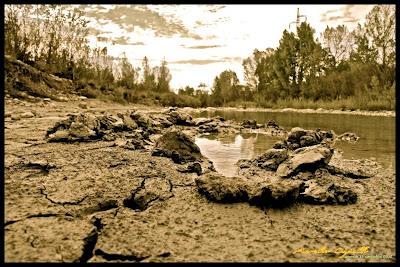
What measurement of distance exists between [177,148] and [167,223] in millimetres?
2198

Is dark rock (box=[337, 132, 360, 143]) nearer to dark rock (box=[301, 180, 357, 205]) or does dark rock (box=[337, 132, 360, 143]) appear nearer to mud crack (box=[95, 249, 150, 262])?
dark rock (box=[301, 180, 357, 205])

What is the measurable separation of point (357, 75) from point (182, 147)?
21033 mm

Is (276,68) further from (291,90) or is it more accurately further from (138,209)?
(138,209)

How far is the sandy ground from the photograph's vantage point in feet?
5.49

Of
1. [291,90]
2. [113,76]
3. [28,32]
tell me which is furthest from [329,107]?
[28,32]

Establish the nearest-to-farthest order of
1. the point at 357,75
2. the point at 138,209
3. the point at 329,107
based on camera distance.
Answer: the point at 138,209
the point at 329,107
the point at 357,75

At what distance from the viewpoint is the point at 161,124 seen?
8477 mm

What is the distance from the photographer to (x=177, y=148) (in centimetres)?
425

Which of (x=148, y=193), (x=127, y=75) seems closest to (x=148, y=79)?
(x=127, y=75)

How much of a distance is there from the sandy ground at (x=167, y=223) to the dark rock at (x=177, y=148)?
811mm

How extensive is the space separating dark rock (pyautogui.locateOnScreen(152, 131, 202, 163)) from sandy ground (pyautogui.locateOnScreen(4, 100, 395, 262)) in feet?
2.66

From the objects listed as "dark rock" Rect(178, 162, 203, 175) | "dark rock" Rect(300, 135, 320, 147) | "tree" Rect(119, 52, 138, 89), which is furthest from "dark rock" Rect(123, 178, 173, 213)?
"tree" Rect(119, 52, 138, 89)

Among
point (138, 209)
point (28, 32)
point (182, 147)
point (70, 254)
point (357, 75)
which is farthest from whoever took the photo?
point (357, 75)

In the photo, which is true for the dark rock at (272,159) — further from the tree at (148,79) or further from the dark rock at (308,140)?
the tree at (148,79)
